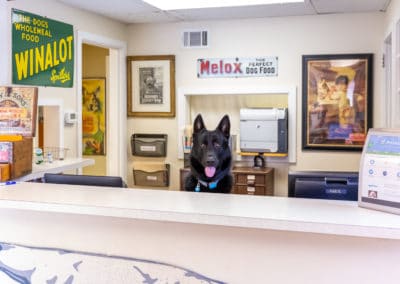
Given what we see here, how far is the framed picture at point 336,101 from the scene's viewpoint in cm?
484

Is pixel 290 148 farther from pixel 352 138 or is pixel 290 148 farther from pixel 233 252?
pixel 233 252

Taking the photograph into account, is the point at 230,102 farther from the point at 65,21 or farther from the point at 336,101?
the point at 65,21

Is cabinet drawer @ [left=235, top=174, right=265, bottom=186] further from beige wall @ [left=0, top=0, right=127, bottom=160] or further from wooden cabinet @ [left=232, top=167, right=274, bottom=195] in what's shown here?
beige wall @ [left=0, top=0, right=127, bottom=160]

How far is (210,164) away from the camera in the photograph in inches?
93.8

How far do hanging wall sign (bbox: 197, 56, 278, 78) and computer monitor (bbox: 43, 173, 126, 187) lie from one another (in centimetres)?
321

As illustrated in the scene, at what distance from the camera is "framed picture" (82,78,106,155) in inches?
249

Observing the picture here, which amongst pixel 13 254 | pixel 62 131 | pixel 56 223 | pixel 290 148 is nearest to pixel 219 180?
pixel 56 223

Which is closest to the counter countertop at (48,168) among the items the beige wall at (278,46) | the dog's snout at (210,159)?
the dog's snout at (210,159)

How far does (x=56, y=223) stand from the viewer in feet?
6.82

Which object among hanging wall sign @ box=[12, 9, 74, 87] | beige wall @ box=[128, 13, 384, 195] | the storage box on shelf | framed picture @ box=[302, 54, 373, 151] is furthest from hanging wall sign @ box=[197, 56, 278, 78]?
hanging wall sign @ box=[12, 9, 74, 87]

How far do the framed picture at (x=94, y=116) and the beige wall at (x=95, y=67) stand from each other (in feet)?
0.26

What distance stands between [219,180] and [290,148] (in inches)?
110

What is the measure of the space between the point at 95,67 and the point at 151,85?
126 cm

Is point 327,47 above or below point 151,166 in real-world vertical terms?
above
